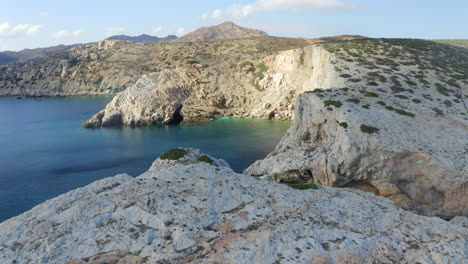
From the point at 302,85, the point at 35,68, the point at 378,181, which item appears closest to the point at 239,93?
the point at 302,85

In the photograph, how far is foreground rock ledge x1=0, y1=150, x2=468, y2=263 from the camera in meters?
11.6

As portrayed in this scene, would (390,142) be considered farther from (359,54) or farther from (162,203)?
(359,54)

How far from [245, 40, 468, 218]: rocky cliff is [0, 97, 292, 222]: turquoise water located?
→ 1261 centimetres

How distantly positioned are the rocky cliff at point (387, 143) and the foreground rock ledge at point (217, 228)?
8986 mm

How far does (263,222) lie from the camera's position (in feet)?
44.4

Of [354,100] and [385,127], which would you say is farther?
[354,100]

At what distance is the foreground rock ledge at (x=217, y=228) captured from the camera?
11586 mm

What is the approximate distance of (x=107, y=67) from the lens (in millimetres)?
156250

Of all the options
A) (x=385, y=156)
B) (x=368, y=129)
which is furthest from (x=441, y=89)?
(x=385, y=156)

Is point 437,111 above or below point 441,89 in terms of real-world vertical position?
below

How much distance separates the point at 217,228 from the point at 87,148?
156 feet

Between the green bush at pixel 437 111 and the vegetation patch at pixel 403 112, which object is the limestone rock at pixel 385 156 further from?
the green bush at pixel 437 111

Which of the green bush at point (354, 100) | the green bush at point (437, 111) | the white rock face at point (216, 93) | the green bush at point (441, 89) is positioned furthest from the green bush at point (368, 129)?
the white rock face at point (216, 93)

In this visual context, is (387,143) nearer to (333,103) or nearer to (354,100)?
(333,103)
